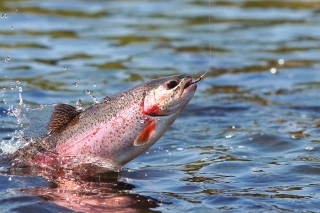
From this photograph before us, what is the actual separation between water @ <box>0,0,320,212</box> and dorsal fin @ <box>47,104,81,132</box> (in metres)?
0.43

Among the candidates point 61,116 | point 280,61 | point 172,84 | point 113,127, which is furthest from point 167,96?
point 280,61

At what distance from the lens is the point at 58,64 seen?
12.5 meters

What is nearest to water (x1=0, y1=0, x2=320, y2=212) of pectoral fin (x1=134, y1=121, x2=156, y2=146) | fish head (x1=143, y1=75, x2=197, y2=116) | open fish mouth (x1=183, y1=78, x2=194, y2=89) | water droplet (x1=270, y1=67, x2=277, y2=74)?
water droplet (x1=270, y1=67, x2=277, y2=74)

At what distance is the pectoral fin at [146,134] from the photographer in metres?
6.47

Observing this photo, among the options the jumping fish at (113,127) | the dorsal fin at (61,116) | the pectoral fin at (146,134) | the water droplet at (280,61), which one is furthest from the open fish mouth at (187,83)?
the water droplet at (280,61)

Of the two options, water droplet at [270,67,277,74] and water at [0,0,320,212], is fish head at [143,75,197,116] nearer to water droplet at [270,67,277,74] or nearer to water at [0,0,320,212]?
water at [0,0,320,212]

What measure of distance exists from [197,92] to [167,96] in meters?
4.70

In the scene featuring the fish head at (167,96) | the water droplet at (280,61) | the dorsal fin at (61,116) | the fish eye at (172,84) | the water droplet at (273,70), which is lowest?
the dorsal fin at (61,116)

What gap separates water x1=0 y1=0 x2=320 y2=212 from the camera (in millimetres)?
6488

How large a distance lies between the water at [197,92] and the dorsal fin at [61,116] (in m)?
0.43

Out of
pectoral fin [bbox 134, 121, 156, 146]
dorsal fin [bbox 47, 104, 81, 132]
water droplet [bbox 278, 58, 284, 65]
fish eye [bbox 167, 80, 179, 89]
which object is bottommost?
pectoral fin [bbox 134, 121, 156, 146]

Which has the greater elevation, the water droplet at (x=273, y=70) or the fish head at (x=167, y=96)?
the water droplet at (x=273, y=70)

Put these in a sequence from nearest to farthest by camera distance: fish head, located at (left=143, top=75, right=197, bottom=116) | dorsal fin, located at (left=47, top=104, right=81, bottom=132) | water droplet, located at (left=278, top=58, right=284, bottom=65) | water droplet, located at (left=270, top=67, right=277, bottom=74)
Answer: fish head, located at (left=143, top=75, right=197, bottom=116) < dorsal fin, located at (left=47, top=104, right=81, bottom=132) < water droplet, located at (left=270, top=67, right=277, bottom=74) < water droplet, located at (left=278, top=58, right=284, bottom=65)

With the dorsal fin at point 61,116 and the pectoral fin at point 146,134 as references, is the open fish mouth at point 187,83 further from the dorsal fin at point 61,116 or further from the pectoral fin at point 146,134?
the dorsal fin at point 61,116
